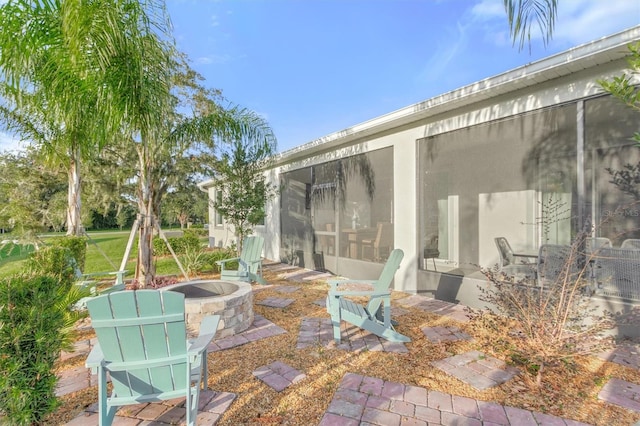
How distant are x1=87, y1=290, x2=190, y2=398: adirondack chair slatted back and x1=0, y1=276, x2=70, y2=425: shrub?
283 millimetres

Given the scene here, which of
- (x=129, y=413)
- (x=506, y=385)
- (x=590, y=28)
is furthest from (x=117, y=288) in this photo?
(x=590, y=28)

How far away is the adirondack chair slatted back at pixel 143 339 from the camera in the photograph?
2.00m

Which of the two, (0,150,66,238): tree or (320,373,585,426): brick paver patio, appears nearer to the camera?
(320,373,585,426): brick paver patio

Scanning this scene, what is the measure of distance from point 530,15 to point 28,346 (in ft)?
12.8

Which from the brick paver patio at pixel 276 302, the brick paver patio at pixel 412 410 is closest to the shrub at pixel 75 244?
the brick paver patio at pixel 276 302

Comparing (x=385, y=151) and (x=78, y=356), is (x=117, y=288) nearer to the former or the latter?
(x=78, y=356)

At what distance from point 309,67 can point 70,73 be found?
349 inches

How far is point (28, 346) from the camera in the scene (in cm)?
187

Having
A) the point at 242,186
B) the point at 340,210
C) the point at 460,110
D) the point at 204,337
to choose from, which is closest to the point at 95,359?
the point at 204,337

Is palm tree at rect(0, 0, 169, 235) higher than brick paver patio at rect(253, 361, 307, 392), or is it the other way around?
palm tree at rect(0, 0, 169, 235)

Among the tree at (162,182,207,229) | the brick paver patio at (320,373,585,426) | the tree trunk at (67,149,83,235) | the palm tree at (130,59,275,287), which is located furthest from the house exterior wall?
the tree at (162,182,207,229)

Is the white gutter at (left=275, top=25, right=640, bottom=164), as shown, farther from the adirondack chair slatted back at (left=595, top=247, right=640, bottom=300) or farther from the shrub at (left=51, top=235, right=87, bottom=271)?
the shrub at (left=51, top=235, right=87, bottom=271)

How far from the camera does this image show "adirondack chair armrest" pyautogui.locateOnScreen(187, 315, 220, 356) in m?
2.07

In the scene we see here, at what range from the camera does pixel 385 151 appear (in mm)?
6266
